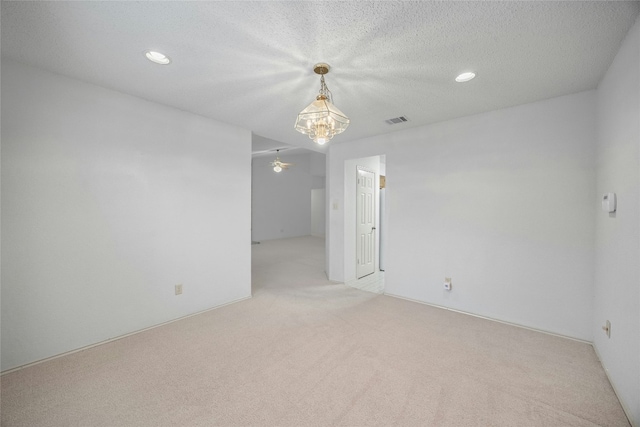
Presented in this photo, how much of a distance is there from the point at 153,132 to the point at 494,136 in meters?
4.01

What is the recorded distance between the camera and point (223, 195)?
142 inches

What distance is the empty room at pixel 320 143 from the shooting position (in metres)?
1.67

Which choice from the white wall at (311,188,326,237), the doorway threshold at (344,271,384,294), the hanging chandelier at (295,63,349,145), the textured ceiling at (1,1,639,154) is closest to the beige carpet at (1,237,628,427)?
the doorway threshold at (344,271,384,294)

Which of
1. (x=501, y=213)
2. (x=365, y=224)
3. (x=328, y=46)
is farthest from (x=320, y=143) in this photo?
(x=365, y=224)

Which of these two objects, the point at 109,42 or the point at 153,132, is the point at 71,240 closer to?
the point at 153,132

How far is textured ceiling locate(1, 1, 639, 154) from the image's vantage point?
153 centimetres

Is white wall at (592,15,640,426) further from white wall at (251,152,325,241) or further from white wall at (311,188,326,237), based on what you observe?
white wall at (311,188,326,237)

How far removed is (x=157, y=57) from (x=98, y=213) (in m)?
1.60

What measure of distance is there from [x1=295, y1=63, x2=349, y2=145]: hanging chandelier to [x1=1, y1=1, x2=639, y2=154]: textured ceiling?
4.2 inches

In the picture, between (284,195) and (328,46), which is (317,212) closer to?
(284,195)

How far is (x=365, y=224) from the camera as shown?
16.6 ft

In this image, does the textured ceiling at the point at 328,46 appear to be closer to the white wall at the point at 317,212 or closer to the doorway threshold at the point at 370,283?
the doorway threshold at the point at 370,283

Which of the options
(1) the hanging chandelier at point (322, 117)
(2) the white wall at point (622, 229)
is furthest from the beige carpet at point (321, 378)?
(1) the hanging chandelier at point (322, 117)

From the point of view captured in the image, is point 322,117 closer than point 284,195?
Yes
